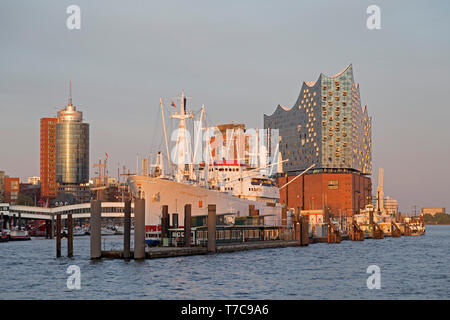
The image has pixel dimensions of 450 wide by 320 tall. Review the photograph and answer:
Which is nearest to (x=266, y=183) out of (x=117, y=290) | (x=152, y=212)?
(x=152, y=212)

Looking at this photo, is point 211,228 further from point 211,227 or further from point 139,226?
point 139,226

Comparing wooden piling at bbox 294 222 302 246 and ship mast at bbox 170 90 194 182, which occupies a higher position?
ship mast at bbox 170 90 194 182

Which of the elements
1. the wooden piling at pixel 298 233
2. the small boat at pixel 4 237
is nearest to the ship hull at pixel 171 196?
the wooden piling at pixel 298 233

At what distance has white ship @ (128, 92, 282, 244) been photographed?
96.8 metres

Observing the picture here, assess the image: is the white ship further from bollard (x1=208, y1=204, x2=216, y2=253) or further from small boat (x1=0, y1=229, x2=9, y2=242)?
small boat (x1=0, y1=229, x2=9, y2=242)

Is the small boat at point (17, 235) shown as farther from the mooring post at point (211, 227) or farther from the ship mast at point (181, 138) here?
the mooring post at point (211, 227)

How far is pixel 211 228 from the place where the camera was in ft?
253

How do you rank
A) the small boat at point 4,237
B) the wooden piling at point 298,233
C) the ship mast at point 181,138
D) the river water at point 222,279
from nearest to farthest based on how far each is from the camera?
the river water at point 222,279 → the ship mast at point 181,138 → the wooden piling at point 298,233 → the small boat at point 4,237

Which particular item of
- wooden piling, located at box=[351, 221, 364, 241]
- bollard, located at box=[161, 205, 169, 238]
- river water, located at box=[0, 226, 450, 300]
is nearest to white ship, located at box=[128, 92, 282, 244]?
bollard, located at box=[161, 205, 169, 238]

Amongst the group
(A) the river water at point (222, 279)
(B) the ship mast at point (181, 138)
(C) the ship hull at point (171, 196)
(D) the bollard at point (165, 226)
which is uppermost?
(B) the ship mast at point (181, 138)

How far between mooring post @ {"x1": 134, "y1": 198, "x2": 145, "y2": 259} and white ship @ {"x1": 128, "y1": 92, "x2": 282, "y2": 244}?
88.4ft

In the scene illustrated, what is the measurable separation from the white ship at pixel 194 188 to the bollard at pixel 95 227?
25.5 meters

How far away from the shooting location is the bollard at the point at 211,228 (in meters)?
75.7
